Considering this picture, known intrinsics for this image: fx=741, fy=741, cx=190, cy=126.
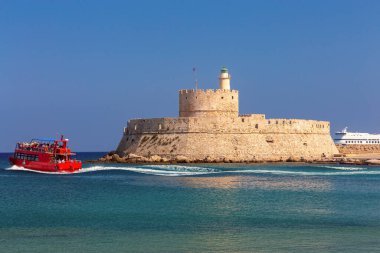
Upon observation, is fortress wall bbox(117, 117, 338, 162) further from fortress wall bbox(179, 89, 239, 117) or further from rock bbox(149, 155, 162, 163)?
A: fortress wall bbox(179, 89, 239, 117)

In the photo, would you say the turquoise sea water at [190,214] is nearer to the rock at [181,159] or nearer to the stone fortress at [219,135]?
the rock at [181,159]

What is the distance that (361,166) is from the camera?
147 feet

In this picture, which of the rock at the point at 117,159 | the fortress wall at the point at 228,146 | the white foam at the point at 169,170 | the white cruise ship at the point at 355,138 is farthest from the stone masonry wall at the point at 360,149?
the white foam at the point at 169,170

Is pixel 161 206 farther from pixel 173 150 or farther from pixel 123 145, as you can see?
pixel 123 145

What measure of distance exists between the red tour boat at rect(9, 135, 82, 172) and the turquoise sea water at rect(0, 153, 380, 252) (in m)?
4.76

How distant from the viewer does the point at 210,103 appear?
4731cm

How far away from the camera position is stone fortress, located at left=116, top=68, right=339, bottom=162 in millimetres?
45812

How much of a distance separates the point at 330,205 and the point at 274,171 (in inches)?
667

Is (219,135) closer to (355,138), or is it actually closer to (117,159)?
(117,159)

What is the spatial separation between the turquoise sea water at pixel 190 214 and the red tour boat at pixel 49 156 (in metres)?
4.76

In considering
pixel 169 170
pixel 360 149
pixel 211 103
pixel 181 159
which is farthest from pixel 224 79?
pixel 360 149

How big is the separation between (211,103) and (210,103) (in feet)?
0.21

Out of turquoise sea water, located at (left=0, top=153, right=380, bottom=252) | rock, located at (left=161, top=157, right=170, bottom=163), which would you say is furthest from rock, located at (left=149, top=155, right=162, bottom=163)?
turquoise sea water, located at (left=0, top=153, right=380, bottom=252)

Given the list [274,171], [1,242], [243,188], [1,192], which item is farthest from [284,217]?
[274,171]
